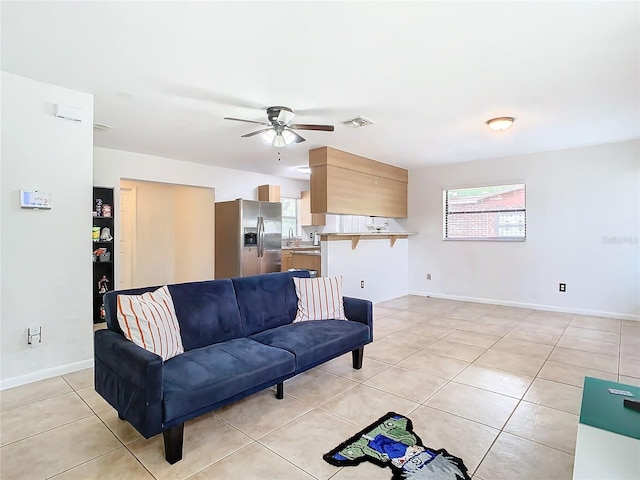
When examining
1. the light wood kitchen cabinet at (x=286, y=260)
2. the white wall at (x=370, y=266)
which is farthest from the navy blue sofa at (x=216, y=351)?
the light wood kitchen cabinet at (x=286, y=260)

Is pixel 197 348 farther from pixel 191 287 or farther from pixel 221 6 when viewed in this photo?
pixel 221 6

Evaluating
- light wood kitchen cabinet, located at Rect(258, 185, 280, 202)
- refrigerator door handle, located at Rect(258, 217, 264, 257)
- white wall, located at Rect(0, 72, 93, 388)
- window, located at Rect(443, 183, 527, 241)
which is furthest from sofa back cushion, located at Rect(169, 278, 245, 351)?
window, located at Rect(443, 183, 527, 241)

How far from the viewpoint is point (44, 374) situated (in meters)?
2.92

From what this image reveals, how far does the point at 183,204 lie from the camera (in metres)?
6.98

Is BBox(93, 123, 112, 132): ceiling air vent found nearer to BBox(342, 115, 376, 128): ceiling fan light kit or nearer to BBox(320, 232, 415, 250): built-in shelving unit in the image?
BBox(342, 115, 376, 128): ceiling fan light kit

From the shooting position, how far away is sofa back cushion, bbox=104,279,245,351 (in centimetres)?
239

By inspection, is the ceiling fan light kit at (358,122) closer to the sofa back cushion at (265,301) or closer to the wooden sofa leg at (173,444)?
the sofa back cushion at (265,301)

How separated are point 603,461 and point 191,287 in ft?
8.12

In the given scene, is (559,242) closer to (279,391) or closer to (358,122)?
(358,122)

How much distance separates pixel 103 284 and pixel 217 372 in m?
3.65

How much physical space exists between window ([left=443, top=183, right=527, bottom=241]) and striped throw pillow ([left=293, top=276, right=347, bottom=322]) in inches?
154

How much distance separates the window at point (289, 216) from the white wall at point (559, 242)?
300 centimetres

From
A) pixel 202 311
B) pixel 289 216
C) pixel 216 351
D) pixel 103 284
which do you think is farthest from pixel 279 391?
pixel 289 216

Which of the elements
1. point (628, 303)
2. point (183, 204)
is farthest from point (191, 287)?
point (628, 303)
